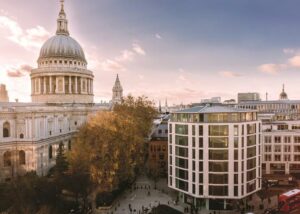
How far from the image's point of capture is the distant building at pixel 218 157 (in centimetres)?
4534

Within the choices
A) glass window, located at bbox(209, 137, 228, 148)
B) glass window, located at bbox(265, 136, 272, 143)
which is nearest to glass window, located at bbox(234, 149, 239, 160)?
glass window, located at bbox(209, 137, 228, 148)

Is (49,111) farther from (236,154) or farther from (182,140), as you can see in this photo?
(236,154)

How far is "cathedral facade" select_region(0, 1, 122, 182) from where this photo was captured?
59.6 m

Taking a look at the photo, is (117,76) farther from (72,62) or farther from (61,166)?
(61,166)

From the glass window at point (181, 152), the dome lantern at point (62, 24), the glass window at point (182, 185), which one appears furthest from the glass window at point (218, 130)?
the dome lantern at point (62, 24)

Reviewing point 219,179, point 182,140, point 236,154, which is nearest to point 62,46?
point 182,140

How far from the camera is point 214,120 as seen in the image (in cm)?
4606

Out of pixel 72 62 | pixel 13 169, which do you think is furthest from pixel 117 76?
pixel 13 169

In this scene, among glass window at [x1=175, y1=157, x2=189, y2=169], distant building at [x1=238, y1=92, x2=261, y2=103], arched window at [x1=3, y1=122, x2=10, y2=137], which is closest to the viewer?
glass window at [x1=175, y1=157, x2=189, y2=169]

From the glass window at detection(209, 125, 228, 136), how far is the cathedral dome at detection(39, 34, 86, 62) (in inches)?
2543

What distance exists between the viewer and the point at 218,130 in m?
45.8

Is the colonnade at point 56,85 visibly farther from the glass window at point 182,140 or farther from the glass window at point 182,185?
the glass window at point 182,185

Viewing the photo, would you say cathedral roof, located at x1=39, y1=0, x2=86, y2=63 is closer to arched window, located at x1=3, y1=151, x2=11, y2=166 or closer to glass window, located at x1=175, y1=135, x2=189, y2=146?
arched window, located at x1=3, y1=151, x2=11, y2=166

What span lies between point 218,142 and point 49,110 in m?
43.3
